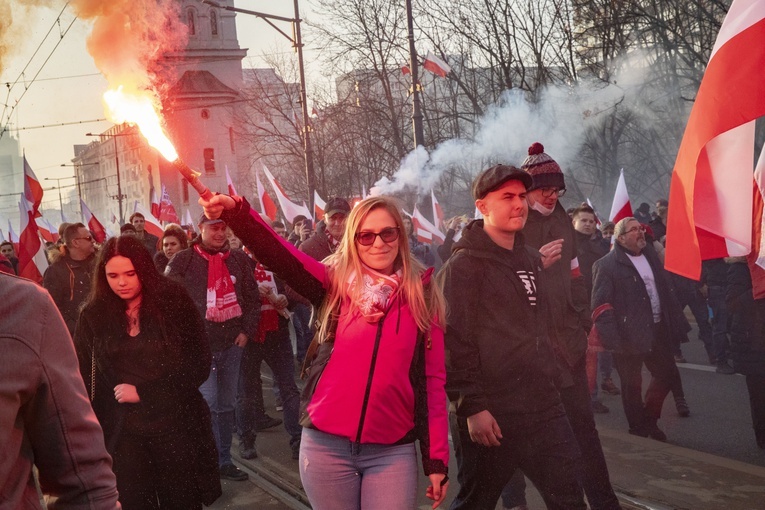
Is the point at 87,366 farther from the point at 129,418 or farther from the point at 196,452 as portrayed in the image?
the point at 196,452

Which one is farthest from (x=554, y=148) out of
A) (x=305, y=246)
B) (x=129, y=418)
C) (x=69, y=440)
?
(x=69, y=440)

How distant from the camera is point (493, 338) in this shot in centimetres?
438

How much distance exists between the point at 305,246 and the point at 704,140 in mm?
4881

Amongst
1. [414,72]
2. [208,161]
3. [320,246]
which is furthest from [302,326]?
[208,161]

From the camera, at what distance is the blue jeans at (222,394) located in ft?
23.7

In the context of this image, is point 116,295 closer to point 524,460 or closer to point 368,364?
point 368,364

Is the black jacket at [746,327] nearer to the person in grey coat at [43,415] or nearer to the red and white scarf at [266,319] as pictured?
the red and white scarf at [266,319]

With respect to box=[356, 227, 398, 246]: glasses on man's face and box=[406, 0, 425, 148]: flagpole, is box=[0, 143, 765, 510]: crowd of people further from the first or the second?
box=[406, 0, 425, 148]: flagpole

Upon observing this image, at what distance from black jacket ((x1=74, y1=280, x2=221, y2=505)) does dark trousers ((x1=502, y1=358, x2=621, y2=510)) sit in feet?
6.23

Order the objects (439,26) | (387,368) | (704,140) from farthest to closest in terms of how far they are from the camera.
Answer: (439,26)
(704,140)
(387,368)

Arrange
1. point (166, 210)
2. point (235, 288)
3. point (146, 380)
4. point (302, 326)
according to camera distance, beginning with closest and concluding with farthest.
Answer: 1. point (146, 380)
2. point (235, 288)
3. point (302, 326)
4. point (166, 210)

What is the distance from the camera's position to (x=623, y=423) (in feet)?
28.2

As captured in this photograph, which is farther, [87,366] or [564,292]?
[564,292]

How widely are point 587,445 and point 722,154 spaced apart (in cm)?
171
